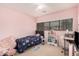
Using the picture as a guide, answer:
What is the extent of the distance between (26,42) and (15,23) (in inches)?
14.1

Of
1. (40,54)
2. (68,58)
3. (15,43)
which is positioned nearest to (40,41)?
(40,54)

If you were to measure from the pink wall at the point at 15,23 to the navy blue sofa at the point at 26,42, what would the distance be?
9cm

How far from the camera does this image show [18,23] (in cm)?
170

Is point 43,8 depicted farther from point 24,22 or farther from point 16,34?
point 16,34

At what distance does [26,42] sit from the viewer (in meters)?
1.71

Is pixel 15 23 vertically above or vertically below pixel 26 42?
above

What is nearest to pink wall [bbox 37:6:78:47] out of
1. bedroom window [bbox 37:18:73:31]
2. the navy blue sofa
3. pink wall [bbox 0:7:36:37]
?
bedroom window [bbox 37:18:73:31]

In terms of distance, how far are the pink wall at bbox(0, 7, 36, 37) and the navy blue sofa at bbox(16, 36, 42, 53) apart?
0.09 metres

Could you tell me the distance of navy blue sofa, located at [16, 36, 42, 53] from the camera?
166cm

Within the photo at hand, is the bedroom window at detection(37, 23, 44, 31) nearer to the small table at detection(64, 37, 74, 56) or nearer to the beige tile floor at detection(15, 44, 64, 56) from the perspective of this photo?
the beige tile floor at detection(15, 44, 64, 56)

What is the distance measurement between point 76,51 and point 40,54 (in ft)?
1.91

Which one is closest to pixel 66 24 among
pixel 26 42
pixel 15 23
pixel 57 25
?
pixel 57 25

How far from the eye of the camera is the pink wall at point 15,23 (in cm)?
162

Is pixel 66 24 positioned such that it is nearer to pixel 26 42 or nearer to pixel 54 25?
pixel 54 25
